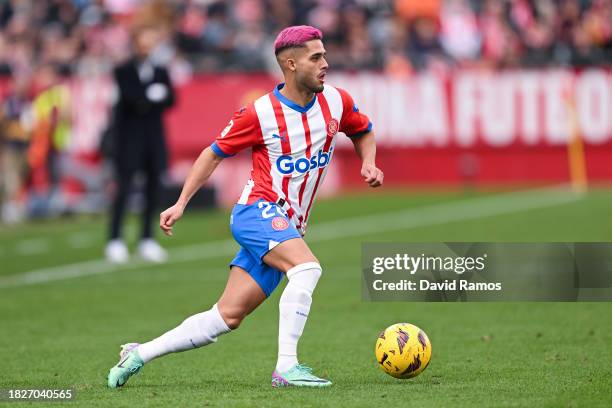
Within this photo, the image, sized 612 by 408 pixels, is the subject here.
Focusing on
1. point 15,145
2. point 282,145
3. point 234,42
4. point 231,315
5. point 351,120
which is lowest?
point 231,315

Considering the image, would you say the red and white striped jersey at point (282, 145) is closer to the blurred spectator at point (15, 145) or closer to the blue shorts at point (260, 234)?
the blue shorts at point (260, 234)

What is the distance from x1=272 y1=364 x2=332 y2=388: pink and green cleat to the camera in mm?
7809

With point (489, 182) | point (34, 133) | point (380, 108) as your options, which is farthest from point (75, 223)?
point (489, 182)

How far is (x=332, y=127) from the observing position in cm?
816

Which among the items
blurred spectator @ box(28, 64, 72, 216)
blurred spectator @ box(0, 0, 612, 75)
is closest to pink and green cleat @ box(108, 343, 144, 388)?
blurred spectator @ box(28, 64, 72, 216)

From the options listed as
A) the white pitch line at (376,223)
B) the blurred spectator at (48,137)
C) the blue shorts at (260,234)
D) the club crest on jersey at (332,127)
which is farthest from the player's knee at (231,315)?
the blurred spectator at (48,137)

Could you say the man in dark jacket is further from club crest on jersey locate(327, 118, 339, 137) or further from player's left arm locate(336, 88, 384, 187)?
club crest on jersey locate(327, 118, 339, 137)

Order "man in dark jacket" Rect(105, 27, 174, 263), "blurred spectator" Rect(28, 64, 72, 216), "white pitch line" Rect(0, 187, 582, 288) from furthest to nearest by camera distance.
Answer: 1. "blurred spectator" Rect(28, 64, 72, 216)
2. "man in dark jacket" Rect(105, 27, 174, 263)
3. "white pitch line" Rect(0, 187, 582, 288)

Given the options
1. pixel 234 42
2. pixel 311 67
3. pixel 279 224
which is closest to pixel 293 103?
pixel 311 67

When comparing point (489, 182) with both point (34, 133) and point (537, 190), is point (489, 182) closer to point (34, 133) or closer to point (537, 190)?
point (537, 190)

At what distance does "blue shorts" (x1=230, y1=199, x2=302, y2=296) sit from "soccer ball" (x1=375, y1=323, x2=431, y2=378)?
739 millimetres

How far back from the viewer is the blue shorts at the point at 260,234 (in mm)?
7863

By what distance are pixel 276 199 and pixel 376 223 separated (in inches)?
484

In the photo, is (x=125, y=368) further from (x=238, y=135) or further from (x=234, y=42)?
(x=234, y=42)
